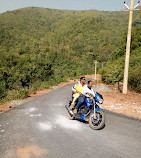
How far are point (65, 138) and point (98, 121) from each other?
4.52ft

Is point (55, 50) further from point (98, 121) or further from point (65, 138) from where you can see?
point (65, 138)

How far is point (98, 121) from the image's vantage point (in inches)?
200

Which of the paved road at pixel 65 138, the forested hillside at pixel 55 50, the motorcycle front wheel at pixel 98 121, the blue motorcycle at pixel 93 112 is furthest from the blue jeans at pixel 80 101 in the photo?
the forested hillside at pixel 55 50

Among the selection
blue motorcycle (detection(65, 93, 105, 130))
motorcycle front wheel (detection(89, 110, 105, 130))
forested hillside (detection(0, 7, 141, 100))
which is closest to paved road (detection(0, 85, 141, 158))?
motorcycle front wheel (detection(89, 110, 105, 130))

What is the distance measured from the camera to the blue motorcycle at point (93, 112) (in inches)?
194

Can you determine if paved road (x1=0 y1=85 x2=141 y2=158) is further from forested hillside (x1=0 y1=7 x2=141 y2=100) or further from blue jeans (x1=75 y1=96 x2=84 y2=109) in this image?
forested hillside (x1=0 y1=7 x2=141 y2=100)

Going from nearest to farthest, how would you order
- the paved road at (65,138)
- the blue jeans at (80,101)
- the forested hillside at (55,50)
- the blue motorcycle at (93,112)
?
1. the paved road at (65,138)
2. the blue motorcycle at (93,112)
3. the blue jeans at (80,101)
4. the forested hillside at (55,50)

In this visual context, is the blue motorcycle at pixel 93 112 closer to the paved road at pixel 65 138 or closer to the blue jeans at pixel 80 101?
the blue jeans at pixel 80 101

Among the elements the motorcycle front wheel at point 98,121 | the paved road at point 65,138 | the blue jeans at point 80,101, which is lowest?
the paved road at point 65,138

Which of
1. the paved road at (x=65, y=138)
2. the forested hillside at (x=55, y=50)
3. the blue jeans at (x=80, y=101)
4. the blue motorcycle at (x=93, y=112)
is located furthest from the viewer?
the forested hillside at (x=55, y=50)

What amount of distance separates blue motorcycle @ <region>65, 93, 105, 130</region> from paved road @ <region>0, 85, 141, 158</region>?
0.94 feet

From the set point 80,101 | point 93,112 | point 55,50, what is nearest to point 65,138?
point 93,112

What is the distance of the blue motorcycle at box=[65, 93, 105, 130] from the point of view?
4.93 m

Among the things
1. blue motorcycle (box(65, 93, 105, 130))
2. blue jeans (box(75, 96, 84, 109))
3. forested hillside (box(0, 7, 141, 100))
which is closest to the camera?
blue motorcycle (box(65, 93, 105, 130))
